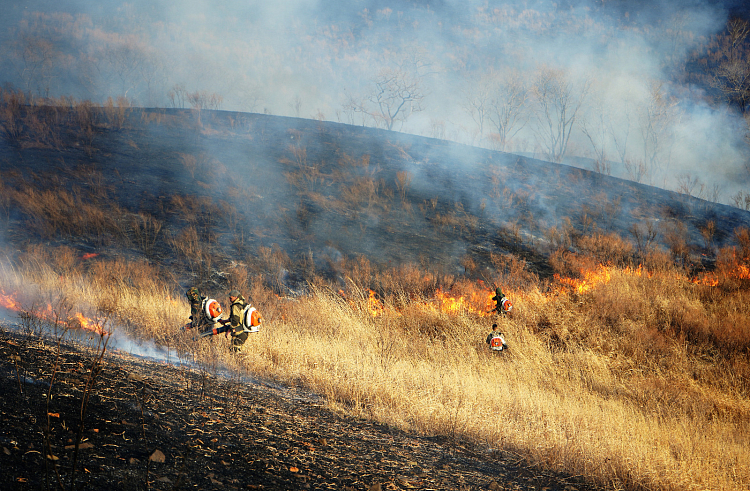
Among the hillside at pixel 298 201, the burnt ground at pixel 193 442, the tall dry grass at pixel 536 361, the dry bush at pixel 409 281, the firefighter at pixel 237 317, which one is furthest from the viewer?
the hillside at pixel 298 201

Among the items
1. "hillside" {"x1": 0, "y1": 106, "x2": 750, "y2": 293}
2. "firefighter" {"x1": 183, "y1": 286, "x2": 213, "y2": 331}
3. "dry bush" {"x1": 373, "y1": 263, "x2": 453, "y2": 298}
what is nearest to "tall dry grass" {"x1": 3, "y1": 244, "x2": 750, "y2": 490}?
"dry bush" {"x1": 373, "y1": 263, "x2": 453, "y2": 298}

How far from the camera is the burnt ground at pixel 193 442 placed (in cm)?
210

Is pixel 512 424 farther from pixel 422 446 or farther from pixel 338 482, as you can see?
pixel 338 482

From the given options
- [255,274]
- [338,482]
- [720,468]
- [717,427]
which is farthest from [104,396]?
[255,274]

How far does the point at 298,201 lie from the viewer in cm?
1730

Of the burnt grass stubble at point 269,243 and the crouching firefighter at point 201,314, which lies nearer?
the burnt grass stubble at point 269,243

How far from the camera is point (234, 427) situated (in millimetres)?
3111

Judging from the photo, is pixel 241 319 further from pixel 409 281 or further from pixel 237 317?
pixel 409 281

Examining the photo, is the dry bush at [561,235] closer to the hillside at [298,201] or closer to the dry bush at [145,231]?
the hillside at [298,201]

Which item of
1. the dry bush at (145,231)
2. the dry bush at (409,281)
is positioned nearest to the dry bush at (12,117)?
the dry bush at (145,231)

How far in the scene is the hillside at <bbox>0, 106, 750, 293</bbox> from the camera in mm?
12883

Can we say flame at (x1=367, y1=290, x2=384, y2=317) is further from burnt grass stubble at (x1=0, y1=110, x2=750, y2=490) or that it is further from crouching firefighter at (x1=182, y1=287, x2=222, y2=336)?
crouching firefighter at (x1=182, y1=287, x2=222, y2=336)

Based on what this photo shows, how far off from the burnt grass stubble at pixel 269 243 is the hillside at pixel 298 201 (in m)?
0.10

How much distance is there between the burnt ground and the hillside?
7.54m
